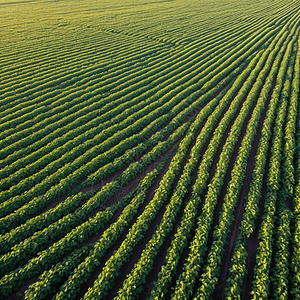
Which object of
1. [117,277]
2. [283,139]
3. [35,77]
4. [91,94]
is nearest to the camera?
[117,277]

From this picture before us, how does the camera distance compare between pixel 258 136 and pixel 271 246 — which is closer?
pixel 271 246

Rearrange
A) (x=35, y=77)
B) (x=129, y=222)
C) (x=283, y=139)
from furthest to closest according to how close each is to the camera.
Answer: (x=35, y=77)
(x=283, y=139)
(x=129, y=222)

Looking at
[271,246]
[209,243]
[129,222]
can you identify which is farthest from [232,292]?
[129,222]

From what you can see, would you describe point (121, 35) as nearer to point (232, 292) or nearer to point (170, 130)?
point (170, 130)

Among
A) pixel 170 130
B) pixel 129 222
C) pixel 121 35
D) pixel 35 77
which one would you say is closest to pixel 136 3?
A: pixel 121 35

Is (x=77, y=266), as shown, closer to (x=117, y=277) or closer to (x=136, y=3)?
(x=117, y=277)

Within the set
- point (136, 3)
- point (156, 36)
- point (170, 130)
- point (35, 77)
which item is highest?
point (136, 3)

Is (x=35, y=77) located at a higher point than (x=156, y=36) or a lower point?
lower
